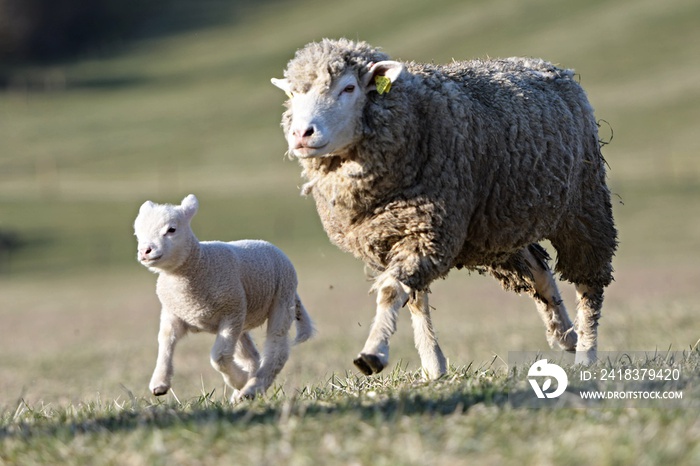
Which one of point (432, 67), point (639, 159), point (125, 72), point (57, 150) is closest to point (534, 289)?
point (432, 67)

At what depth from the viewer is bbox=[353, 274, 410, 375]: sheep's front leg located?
20.2 feet

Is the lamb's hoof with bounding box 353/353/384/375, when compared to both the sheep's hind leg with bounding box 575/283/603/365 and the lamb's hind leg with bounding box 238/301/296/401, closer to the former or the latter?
the lamb's hind leg with bounding box 238/301/296/401

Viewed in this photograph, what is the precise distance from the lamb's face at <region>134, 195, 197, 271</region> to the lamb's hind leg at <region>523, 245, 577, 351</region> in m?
2.94

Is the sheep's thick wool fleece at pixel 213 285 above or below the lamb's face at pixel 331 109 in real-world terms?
below

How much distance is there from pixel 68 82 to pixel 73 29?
10.6 m

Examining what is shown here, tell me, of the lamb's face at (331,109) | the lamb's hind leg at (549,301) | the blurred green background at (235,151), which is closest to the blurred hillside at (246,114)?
the blurred green background at (235,151)

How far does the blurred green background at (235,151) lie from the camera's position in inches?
707

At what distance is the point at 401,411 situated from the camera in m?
4.61

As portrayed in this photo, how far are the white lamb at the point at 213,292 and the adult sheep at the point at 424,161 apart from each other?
23.9 inches

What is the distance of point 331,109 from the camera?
673 cm

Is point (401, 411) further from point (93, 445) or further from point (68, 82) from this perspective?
point (68, 82)

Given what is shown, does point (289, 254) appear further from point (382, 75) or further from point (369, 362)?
point (369, 362)

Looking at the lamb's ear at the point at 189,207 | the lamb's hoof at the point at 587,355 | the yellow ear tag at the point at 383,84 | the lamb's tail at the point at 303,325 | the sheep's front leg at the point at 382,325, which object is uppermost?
the yellow ear tag at the point at 383,84

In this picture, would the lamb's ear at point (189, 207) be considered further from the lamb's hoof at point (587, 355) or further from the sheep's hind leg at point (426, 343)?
the lamb's hoof at point (587, 355)
